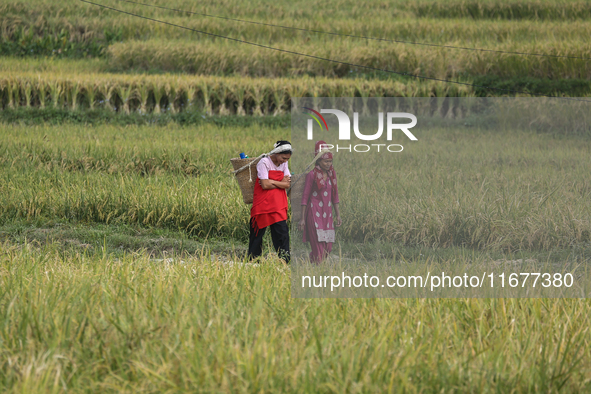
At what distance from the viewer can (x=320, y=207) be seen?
265 centimetres

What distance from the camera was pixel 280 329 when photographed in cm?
256

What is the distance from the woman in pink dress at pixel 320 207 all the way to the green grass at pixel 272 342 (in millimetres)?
303

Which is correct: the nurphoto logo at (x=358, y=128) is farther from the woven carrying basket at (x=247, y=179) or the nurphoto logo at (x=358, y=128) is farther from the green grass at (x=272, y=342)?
the woven carrying basket at (x=247, y=179)

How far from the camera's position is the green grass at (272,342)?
82.0 inches

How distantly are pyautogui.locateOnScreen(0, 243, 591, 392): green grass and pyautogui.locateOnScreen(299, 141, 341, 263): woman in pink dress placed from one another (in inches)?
11.9

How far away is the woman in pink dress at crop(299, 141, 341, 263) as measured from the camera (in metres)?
2.62

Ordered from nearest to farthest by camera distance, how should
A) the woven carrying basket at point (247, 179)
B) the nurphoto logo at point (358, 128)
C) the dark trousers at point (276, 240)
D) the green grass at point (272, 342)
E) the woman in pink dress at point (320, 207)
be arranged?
1. the green grass at point (272, 342)
2. the nurphoto logo at point (358, 128)
3. the woman in pink dress at point (320, 207)
4. the woven carrying basket at point (247, 179)
5. the dark trousers at point (276, 240)

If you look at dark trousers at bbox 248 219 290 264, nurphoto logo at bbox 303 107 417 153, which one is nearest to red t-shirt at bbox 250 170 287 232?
dark trousers at bbox 248 219 290 264

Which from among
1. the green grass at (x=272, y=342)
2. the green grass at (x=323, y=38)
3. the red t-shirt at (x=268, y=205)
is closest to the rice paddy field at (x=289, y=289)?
the green grass at (x=272, y=342)

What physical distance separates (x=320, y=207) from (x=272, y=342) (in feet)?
2.24

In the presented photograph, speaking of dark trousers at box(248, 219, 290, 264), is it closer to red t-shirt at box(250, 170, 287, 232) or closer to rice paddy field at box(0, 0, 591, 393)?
red t-shirt at box(250, 170, 287, 232)

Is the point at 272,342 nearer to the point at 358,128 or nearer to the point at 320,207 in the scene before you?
the point at 320,207

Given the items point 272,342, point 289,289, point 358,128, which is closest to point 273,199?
point 289,289

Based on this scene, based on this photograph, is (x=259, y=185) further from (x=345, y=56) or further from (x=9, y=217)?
(x=345, y=56)
